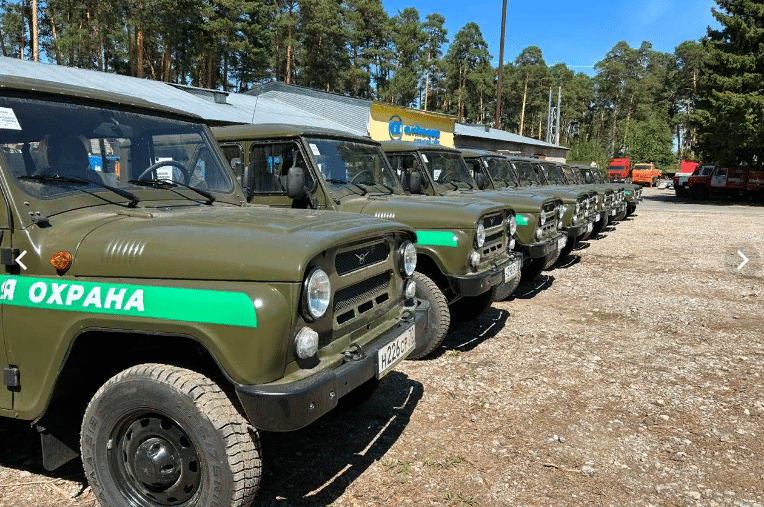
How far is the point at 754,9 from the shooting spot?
2792 centimetres

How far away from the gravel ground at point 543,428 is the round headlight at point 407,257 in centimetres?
112

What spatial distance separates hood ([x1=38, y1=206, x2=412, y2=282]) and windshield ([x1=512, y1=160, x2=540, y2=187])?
9789mm

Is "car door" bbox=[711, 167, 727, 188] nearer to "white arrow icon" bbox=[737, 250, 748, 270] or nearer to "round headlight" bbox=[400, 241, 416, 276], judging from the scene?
"white arrow icon" bbox=[737, 250, 748, 270]

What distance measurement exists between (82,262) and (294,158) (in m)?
2.77

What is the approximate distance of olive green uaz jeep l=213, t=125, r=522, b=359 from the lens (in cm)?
497

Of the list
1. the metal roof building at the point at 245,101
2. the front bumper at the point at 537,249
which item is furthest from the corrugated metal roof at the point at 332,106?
the front bumper at the point at 537,249

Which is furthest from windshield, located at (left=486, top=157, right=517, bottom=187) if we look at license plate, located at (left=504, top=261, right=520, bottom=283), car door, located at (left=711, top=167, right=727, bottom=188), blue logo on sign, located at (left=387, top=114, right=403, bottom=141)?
car door, located at (left=711, top=167, right=727, bottom=188)

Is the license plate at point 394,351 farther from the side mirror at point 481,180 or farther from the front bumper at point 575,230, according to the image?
the front bumper at point 575,230

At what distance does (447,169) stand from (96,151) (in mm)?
5305

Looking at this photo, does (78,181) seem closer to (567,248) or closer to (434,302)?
(434,302)

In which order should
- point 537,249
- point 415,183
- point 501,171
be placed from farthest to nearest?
point 501,171, point 537,249, point 415,183

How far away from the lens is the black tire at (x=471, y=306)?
5.81 m

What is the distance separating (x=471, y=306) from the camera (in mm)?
5988

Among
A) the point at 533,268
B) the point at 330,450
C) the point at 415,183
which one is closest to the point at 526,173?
the point at 533,268
